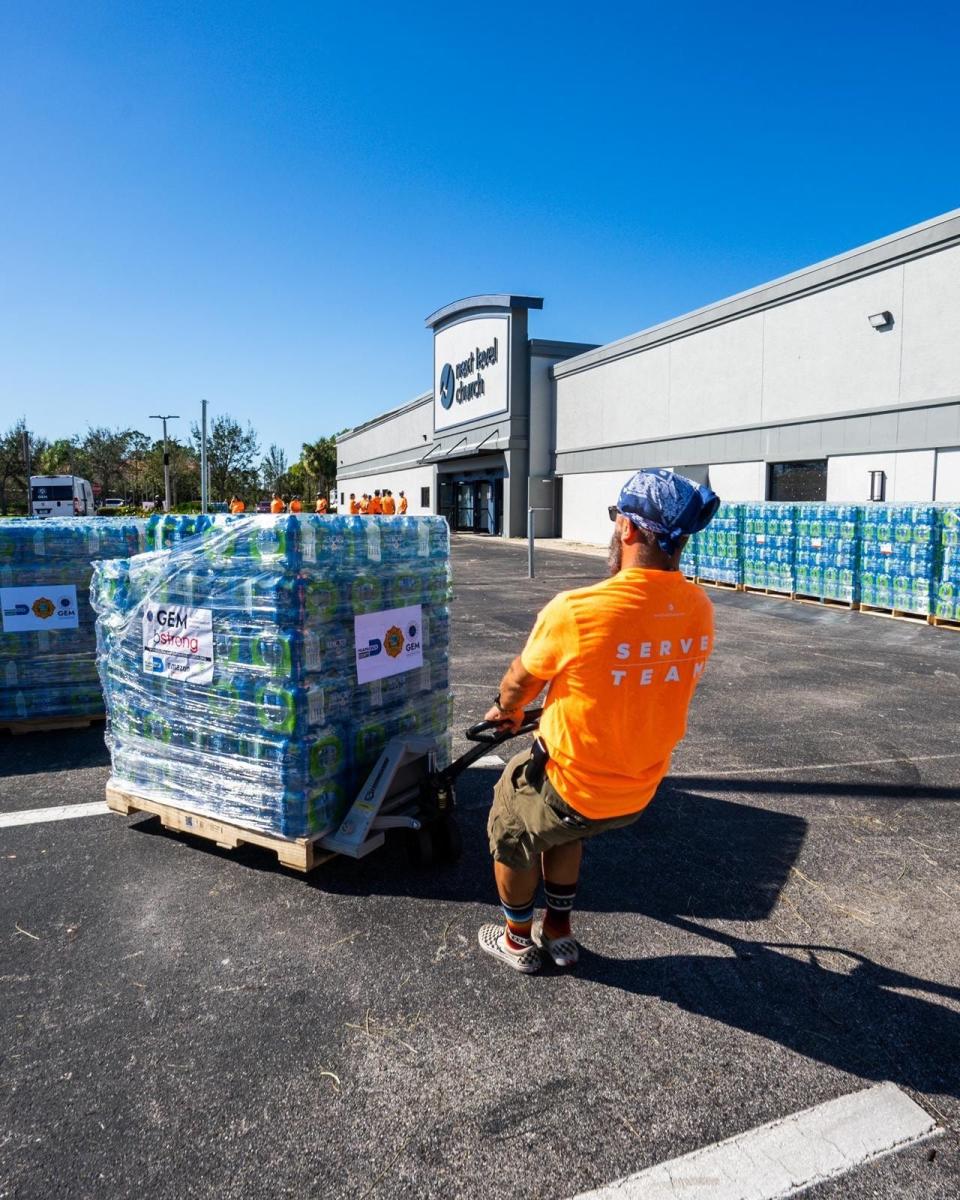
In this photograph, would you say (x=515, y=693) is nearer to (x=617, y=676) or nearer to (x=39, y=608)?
(x=617, y=676)

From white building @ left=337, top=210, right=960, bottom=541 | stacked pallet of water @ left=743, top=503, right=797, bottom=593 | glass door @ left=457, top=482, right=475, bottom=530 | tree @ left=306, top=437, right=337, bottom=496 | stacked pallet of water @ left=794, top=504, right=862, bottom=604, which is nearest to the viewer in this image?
stacked pallet of water @ left=794, top=504, right=862, bottom=604

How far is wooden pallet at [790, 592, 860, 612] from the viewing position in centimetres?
1390

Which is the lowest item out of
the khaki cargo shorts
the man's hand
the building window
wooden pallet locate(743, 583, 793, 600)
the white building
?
wooden pallet locate(743, 583, 793, 600)

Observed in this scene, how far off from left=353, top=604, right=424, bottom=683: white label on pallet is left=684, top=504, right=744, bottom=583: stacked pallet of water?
13.5 meters

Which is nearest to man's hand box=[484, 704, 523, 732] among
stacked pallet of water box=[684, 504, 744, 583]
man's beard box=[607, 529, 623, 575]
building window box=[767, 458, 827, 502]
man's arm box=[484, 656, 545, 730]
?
man's arm box=[484, 656, 545, 730]

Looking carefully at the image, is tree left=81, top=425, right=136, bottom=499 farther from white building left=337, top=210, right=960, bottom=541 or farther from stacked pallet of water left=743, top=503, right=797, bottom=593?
stacked pallet of water left=743, top=503, right=797, bottom=593

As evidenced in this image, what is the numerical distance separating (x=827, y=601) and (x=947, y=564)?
292 centimetres

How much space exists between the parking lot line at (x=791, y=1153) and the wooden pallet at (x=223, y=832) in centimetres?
203

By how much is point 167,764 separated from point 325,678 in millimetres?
1130

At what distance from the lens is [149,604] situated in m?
4.26

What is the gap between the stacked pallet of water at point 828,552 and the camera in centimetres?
1383

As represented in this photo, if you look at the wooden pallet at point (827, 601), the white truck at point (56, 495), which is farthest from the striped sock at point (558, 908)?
the white truck at point (56, 495)

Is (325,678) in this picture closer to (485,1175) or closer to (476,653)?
(485,1175)

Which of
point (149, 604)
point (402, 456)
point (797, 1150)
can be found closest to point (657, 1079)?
point (797, 1150)
